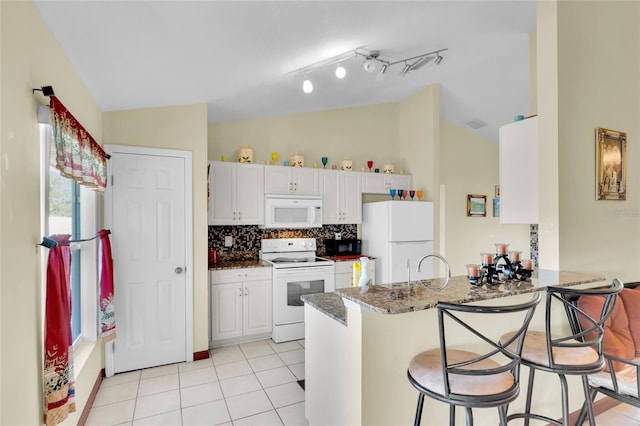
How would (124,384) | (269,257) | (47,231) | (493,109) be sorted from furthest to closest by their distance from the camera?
(493,109)
(269,257)
(124,384)
(47,231)

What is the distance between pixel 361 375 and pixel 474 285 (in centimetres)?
84

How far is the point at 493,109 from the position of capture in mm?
5262

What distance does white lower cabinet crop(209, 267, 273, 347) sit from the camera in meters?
3.82

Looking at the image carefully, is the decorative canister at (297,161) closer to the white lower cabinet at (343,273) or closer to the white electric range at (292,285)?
the white electric range at (292,285)

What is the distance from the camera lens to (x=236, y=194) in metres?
4.15

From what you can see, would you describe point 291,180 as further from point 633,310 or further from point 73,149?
point 633,310

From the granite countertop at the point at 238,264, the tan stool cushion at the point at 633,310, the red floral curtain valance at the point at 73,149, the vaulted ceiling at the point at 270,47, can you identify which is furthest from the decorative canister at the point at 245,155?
the tan stool cushion at the point at 633,310

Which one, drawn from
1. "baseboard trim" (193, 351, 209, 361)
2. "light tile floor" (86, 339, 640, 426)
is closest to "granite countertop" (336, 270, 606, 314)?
"light tile floor" (86, 339, 640, 426)

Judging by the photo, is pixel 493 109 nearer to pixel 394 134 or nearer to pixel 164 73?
pixel 394 134

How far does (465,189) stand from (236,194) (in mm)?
4093

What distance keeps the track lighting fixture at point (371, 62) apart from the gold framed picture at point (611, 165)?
5.81ft

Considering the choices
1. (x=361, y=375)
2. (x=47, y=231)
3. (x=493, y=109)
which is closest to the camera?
(x=361, y=375)

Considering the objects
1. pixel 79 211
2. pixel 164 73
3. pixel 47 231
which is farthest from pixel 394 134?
pixel 47 231

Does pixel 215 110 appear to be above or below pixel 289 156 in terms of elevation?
above
